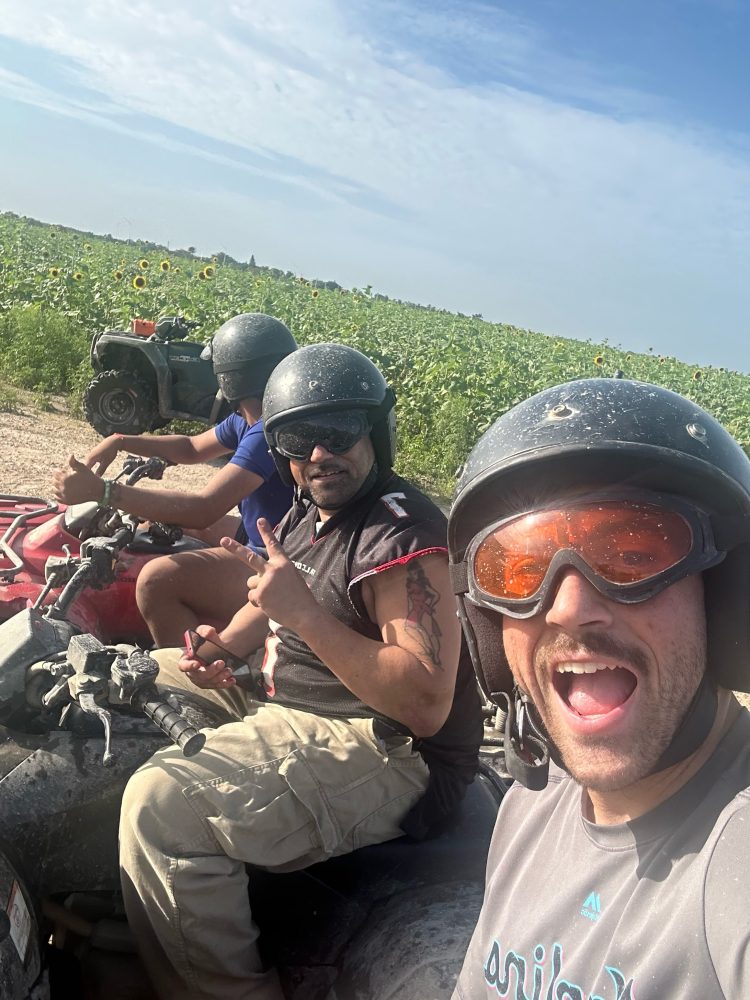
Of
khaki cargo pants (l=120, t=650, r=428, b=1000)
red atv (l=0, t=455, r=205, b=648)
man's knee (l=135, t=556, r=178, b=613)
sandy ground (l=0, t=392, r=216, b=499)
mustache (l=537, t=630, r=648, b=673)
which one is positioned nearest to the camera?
mustache (l=537, t=630, r=648, b=673)

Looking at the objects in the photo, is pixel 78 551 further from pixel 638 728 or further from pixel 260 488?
pixel 638 728

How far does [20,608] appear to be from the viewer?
321cm

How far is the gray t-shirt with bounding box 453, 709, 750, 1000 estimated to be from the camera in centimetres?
113

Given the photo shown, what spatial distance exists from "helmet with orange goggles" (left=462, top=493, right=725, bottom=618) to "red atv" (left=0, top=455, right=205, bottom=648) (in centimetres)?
181

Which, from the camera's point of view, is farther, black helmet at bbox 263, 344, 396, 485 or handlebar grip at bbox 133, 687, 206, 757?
black helmet at bbox 263, 344, 396, 485

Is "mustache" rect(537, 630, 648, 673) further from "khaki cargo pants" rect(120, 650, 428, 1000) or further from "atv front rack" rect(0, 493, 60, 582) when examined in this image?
"atv front rack" rect(0, 493, 60, 582)

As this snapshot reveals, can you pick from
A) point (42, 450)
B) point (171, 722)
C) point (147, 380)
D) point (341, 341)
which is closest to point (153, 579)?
point (171, 722)

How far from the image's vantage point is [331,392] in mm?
3039

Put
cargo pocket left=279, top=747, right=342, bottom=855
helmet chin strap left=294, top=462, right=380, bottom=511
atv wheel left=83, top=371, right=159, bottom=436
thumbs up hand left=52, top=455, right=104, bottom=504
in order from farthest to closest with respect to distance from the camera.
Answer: atv wheel left=83, top=371, right=159, bottom=436
thumbs up hand left=52, top=455, right=104, bottom=504
helmet chin strap left=294, top=462, right=380, bottom=511
cargo pocket left=279, top=747, right=342, bottom=855

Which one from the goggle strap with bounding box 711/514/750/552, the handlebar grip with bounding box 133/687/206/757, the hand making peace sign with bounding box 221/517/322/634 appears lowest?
the handlebar grip with bounding box 133/687/206/757

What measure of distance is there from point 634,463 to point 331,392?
64.0 inches

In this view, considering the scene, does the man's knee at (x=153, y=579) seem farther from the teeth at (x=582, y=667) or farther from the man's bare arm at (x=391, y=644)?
the teeth at (x=582, y=667)

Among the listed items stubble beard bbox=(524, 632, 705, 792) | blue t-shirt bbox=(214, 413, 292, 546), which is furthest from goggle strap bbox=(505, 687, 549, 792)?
blue t-shirt bbox=(214, 413, 292, 546)

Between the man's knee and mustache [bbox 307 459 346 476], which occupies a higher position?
mustache [bbox 307 459 346 476]
